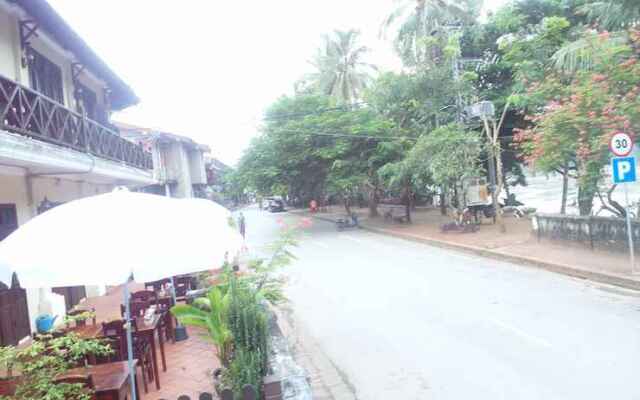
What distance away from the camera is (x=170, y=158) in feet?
114

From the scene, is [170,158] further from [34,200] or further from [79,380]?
[79,380]

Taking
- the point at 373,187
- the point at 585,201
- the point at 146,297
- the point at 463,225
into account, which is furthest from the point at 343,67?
the point at 146,297

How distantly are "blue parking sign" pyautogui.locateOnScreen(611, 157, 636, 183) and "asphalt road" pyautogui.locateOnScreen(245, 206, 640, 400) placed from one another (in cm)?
217

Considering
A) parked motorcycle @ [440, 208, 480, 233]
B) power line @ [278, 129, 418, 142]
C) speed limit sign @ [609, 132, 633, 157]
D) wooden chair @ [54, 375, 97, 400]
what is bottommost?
parked motorcycle @ [440, 208, 480, 233]

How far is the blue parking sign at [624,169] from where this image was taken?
949cm

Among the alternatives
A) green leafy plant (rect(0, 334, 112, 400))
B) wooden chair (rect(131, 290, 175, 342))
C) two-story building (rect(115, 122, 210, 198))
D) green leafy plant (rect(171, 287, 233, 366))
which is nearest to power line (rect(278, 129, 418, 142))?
two-story building (rect(115, 122, 210, 198))

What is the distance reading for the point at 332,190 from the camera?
25.0m

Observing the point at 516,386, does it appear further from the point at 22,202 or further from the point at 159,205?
the point at 22,202

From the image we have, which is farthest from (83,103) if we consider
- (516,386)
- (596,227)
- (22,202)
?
(596,227)

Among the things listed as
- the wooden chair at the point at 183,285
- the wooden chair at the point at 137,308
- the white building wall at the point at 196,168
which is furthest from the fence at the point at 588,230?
the white building wall at the point at 196,168

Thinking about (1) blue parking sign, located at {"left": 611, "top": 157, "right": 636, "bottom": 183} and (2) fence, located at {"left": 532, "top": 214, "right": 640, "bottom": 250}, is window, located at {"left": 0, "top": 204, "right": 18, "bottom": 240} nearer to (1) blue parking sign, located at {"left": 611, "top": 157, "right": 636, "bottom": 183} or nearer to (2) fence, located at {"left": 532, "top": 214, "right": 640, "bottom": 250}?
(1) blue parking sign, located at {"left": 611, "top": 157, "right": 636, "bottom": 183}

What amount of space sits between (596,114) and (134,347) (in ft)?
33.5

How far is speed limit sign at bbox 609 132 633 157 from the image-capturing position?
30.6 ft

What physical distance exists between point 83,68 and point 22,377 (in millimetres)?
10854
